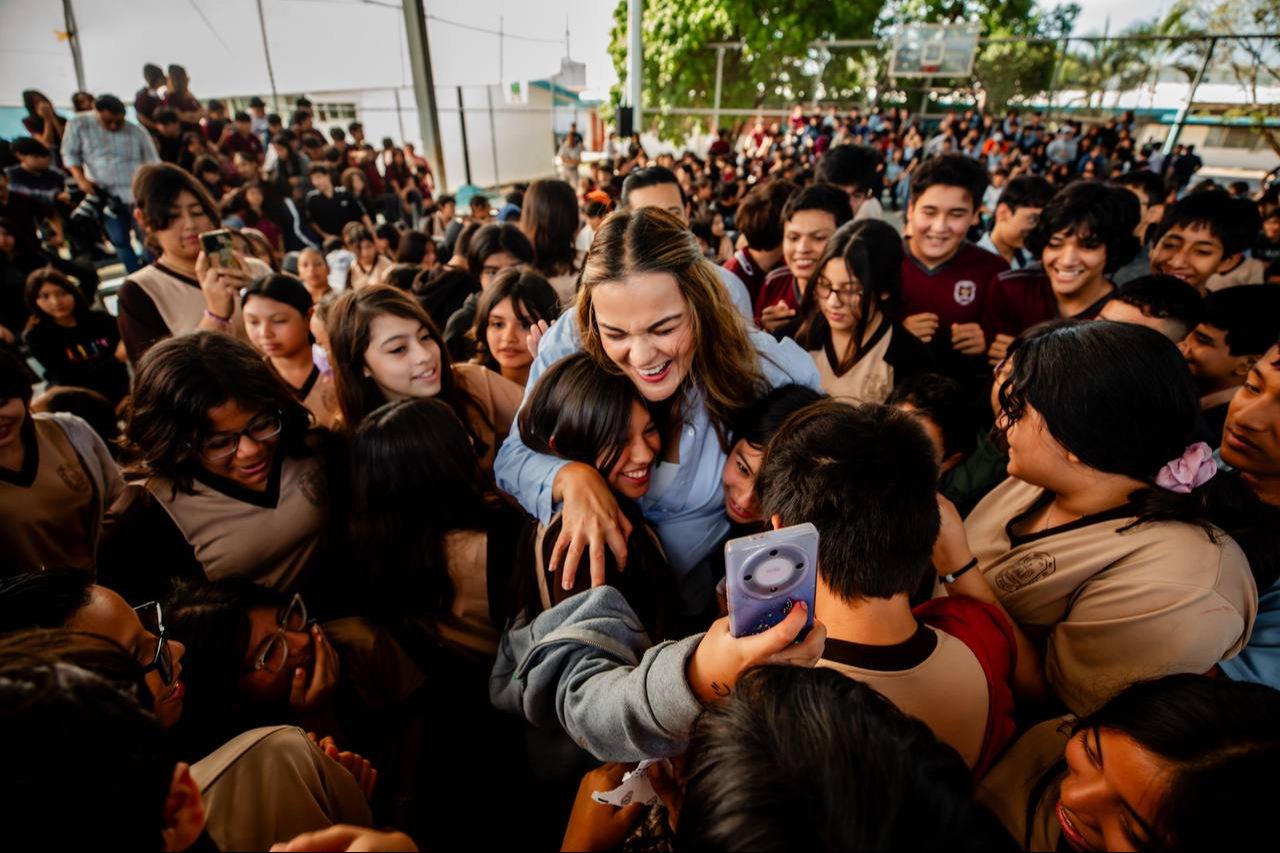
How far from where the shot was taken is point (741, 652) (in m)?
0.82

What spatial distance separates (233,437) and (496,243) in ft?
6.11

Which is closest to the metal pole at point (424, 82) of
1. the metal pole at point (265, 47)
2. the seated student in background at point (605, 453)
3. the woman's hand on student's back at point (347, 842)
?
the metal pole at point (265, 47)

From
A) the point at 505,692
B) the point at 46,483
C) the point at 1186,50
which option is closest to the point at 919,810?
the point at 505,692

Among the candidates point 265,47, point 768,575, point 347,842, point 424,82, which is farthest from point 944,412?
point 265,47

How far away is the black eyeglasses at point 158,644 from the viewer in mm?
1170

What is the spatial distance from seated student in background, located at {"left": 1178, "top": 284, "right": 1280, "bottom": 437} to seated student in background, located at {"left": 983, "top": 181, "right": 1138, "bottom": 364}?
40 centimetres

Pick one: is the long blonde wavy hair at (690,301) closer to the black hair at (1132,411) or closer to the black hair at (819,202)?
the black hair at (1132,411)

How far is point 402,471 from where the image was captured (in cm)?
165

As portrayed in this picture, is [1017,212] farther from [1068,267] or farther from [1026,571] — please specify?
[1026,571]

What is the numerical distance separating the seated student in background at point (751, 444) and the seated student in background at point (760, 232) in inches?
Result: 70.7

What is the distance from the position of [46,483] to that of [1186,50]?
2095 cm

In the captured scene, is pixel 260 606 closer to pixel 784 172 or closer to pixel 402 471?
pixel 402 471

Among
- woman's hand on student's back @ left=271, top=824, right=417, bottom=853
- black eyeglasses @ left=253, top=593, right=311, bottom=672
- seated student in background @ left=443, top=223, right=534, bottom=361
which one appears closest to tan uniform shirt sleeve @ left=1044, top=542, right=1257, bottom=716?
woman's hand on student's back @ left=271, top=824, right=417, bottom=853

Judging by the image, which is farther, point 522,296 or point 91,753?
point 522,296
